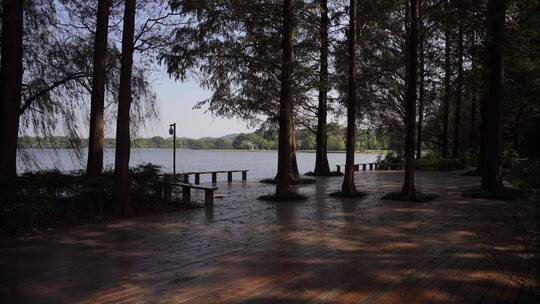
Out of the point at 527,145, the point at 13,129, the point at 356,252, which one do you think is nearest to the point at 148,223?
the point at 13,129

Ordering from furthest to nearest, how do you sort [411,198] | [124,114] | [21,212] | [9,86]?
1. [411,198]
2. [124,114]
3. [9,86]
4. [21,212]

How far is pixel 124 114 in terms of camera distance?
9.04 metres

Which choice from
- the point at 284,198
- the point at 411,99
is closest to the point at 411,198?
the point at 411,99

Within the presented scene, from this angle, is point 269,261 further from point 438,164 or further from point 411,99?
point 438,164

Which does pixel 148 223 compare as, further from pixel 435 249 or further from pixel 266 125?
pixel 266 125

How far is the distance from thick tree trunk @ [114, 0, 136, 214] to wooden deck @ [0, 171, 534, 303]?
0.82 metres

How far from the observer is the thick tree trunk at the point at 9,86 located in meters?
7.74

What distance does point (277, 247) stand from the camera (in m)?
6.29

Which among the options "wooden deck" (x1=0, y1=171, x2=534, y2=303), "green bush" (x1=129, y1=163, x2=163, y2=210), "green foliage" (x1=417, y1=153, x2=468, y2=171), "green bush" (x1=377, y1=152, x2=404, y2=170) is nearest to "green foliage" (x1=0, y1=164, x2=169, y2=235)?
"green bush" (x1=129, y1=163, x2=163, y2=210)

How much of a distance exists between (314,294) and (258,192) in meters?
10.0

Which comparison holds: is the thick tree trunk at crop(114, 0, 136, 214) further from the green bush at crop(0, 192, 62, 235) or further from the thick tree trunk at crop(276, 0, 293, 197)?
the thick tree trunk at crop(276, 0, 293, 197)

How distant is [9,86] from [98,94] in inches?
76.4

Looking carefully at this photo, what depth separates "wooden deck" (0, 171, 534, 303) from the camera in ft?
14.0

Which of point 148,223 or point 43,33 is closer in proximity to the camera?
point 148,223
